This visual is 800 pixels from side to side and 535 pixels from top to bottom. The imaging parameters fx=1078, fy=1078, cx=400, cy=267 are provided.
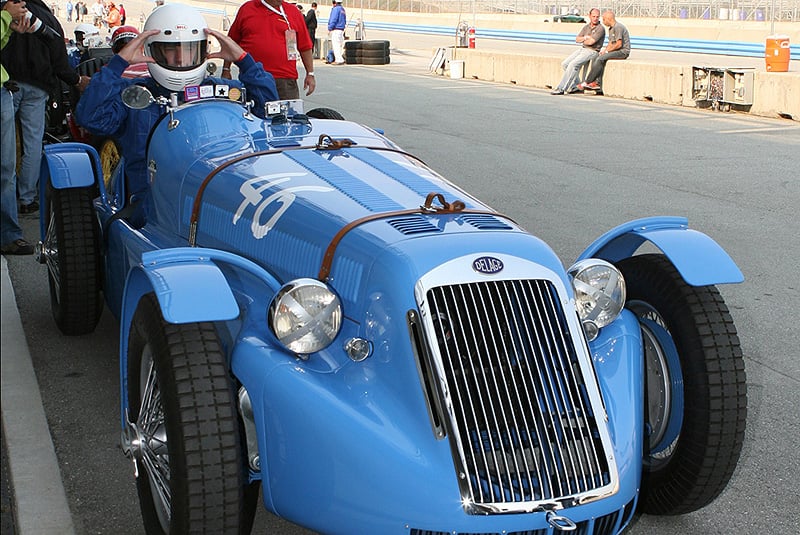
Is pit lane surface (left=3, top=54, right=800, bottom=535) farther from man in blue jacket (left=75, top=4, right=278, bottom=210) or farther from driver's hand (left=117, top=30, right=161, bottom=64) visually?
driver's hand (left=117, top=30, right=161, bottom=64)

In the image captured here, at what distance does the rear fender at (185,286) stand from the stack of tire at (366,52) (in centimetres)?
2806

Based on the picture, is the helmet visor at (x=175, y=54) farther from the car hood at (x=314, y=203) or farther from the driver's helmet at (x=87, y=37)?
the driver's helmet at (x=87, y=37)

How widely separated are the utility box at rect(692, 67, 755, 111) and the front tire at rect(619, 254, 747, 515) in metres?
13.9

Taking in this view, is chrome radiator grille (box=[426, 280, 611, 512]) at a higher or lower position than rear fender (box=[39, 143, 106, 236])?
lower

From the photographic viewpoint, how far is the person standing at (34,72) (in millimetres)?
8320

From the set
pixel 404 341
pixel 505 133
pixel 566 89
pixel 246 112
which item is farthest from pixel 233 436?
pixel 566 89

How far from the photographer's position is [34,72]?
837cm

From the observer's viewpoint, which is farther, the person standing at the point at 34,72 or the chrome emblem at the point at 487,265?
the person standing at the point at 34,72

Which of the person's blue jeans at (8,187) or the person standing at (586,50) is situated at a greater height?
the person standing at (586,50)

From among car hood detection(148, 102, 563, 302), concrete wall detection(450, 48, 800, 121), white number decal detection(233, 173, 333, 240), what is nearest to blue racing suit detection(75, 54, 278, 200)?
car hood detection(148, 102, 563, 302)

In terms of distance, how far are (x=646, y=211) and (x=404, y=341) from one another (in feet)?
21.1

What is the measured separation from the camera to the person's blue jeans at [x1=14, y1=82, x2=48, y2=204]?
841 cm

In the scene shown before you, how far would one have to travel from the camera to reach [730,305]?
6473 millimetres

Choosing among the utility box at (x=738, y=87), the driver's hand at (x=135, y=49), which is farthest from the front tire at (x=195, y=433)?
the utility box at (x=738, y=87)
